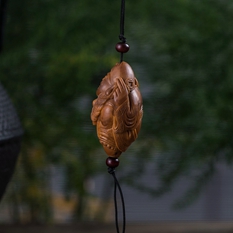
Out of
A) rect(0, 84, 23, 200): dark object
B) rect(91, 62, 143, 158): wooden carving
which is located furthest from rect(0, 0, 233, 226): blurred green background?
rect(91, 62, 143, 158): wooden carving

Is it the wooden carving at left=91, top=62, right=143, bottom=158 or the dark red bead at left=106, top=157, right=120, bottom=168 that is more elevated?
the wooden carving at left=91, top=62, right=143, bottom=158

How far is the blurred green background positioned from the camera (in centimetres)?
97

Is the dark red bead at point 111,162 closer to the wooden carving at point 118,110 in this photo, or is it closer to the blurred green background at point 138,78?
the wooden carving at point 118,110

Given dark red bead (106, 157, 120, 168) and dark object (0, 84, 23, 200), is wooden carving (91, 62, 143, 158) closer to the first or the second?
dark red bead (106, 157, 120, 168)

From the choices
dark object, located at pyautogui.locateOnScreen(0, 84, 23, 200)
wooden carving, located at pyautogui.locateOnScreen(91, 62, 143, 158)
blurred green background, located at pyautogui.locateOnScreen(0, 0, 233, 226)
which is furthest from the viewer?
blurred green background, located at pyautogui.locateOnScreen(0, 0, 233, 226)

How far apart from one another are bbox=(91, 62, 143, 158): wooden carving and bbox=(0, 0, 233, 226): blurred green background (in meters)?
0.50

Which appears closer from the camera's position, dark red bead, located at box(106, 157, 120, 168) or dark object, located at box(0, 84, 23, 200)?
dark red bead, located at box(106, 157, 120, 168)

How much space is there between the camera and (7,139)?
624 mm

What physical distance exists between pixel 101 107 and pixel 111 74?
4cm

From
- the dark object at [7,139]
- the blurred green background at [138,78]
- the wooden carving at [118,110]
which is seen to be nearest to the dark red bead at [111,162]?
the wooden carving at [118,110]

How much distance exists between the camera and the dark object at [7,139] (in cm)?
62

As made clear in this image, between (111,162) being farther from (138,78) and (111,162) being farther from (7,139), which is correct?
(138,78)

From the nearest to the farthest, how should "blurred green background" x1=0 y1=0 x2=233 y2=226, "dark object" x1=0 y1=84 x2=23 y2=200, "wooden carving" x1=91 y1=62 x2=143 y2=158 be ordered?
"wooden carving" x1=91 y1=62 x2=143 y2=158 → "dark object" x1=0 y1=84 x2=23 y2=200 → "blurred green background" x1=0 y1=0 x2=233 y2=226

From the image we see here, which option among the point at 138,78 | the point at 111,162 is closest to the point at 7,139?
the point at 111,162
